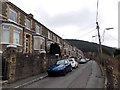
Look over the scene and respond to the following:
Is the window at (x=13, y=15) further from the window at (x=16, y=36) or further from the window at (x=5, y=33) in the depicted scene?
the window at (x=5, y=33)

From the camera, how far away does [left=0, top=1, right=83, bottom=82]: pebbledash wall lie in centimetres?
1709

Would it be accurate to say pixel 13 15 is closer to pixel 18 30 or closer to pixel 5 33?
pixel 18 30

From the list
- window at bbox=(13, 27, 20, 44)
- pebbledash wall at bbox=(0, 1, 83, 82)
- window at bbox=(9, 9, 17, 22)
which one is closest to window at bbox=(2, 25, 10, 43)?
pebbledash wall at bbox=(0, 1, 83, 82)

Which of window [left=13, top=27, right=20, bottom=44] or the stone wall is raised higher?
window [left=13, top=27, right=20, bottom=44]

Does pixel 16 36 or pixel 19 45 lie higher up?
pixel 16 36

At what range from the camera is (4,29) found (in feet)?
84.1

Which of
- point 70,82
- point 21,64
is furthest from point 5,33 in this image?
point 70,82

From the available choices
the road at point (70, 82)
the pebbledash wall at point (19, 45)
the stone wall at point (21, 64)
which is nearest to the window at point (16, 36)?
the pebbledash wall at point (19, 45)

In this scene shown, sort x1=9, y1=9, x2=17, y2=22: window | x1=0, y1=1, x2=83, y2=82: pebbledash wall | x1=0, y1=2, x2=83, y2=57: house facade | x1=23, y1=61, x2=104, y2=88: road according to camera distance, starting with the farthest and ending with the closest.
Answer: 1. x1=9, y1=9, x2=17, y2=22: window
2. x1=0, y1=2, x2=83, y2=57: house facade
3. x1=0, y1=1, x2=83, y2=82: pebbledash wall
4. x1=23, y1=61, x2=104, y2=88: road

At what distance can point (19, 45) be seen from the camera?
93.2 feet

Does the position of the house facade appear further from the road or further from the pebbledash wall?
the road

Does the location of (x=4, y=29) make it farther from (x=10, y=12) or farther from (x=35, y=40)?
(x=35, y=40)

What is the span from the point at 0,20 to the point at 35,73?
6.17 metres

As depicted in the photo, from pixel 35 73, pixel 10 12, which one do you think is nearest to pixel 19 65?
pixel 35 73
